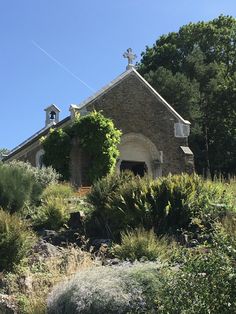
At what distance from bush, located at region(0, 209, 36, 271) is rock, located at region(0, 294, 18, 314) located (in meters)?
1.21

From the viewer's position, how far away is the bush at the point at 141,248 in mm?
8789

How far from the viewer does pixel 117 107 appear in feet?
92.7

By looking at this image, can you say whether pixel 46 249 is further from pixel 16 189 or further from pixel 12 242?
pixel 16 189

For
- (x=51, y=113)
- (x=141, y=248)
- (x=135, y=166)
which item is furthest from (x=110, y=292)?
(x=51, y=113)

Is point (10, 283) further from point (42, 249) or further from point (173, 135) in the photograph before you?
point (173, 135)

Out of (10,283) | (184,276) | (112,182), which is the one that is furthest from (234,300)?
(112,182)

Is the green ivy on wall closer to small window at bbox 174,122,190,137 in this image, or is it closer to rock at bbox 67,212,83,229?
small window at bbox 174,122,190,137

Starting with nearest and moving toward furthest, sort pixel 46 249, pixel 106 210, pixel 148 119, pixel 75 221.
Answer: pixel 46 249, pixel 106 210, pixel 75 221, pixel 148 119

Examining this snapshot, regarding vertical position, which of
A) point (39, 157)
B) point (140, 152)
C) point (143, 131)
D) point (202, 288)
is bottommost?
point (202, 288)

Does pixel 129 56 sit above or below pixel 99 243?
above

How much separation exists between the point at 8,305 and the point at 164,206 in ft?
14.2

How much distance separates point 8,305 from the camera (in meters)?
8.15

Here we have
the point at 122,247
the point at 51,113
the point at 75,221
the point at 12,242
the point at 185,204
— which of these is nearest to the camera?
the point at 122,247

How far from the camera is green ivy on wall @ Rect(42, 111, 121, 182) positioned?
25.1 metres
